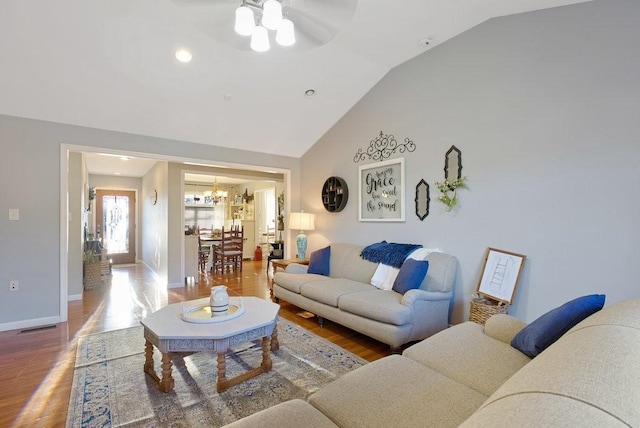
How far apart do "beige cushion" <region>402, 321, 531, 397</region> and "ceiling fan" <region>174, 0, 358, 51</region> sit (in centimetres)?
198

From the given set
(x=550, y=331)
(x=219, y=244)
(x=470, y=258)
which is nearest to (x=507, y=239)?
(x=470, y=258)

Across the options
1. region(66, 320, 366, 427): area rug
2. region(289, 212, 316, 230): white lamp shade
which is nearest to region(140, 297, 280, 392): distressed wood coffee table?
region(66, 320, 366, 427): area rug

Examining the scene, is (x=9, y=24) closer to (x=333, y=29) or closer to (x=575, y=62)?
(x=333, y=29)

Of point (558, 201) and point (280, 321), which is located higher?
point (558, 201)

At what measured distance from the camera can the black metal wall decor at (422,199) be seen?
3.49 metres

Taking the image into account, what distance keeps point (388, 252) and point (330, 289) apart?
31.7 inches

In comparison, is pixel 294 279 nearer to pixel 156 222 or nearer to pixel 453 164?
pixel 453 164

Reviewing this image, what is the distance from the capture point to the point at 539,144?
2.63 metres

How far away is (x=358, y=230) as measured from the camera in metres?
4.37

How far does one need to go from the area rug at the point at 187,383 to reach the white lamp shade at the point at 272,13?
2301 millimetres

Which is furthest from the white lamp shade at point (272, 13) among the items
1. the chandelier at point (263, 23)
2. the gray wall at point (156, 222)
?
the gray wall at point (156, 222)

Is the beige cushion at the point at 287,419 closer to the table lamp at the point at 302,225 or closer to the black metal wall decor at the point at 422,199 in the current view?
the black metal wall decor at the point at 422,199

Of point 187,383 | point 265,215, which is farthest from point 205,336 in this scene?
point 265,215

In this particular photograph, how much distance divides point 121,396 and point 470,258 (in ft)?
10.5
